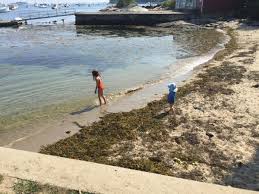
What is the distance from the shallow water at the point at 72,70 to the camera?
51.2 ft

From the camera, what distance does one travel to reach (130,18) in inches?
2429

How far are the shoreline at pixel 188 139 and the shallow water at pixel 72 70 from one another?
3.32m

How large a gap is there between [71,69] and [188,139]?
14561mm

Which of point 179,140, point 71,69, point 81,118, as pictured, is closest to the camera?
point 179,140

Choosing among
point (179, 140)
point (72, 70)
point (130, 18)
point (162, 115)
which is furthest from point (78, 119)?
point (130, 18)

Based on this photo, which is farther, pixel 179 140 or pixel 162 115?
pixel 162 115

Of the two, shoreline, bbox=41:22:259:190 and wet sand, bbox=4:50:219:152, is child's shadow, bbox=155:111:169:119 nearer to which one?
shoreline, bbox=41:22:259:190

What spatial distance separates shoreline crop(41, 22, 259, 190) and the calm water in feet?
11.1

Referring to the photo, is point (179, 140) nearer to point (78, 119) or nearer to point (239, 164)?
point (239, 164)

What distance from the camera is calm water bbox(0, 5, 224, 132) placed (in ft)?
51.5

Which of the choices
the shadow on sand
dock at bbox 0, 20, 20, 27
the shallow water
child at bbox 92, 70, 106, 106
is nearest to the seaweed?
→ the shadow on sand

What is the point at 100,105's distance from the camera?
15367mm

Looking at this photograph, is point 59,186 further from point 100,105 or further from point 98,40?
point 98,40

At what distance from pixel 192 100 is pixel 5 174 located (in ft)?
29.7
